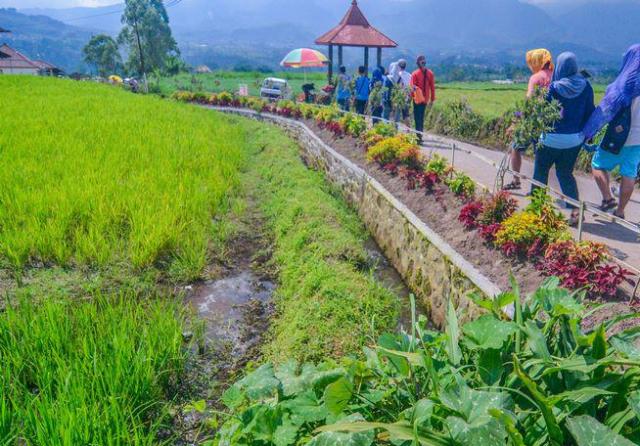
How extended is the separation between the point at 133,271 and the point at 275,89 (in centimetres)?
1919

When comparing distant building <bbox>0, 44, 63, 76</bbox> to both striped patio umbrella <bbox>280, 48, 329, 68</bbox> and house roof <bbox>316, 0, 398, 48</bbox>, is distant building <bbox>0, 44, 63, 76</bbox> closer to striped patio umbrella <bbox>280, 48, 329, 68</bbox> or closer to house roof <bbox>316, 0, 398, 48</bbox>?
striped patio umbrella <bbox>280, 48, 329, 68</bbox>

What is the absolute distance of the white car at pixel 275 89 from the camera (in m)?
21.6

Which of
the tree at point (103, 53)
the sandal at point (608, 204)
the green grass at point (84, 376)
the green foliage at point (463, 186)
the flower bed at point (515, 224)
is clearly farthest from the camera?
the tree at point (103, 53)

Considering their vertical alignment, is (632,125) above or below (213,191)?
above

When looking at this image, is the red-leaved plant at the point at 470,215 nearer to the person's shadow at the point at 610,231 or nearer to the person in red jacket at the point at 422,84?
the person's shadow at the point at 610,231

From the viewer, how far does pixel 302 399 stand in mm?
1659

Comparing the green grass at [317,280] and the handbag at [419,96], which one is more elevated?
the handbag at [419,96]

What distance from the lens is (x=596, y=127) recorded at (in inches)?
175

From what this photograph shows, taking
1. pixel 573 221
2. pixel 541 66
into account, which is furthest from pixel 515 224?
pixel 541 66

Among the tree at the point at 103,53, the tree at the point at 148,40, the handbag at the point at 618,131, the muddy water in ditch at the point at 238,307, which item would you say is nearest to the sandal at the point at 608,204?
the handbag at the point at 618,131

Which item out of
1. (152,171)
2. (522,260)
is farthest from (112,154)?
(522,260)

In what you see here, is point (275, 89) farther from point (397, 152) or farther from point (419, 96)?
point (397, 152)

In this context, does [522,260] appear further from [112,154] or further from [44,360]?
[112,154]

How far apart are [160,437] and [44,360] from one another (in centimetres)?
78
